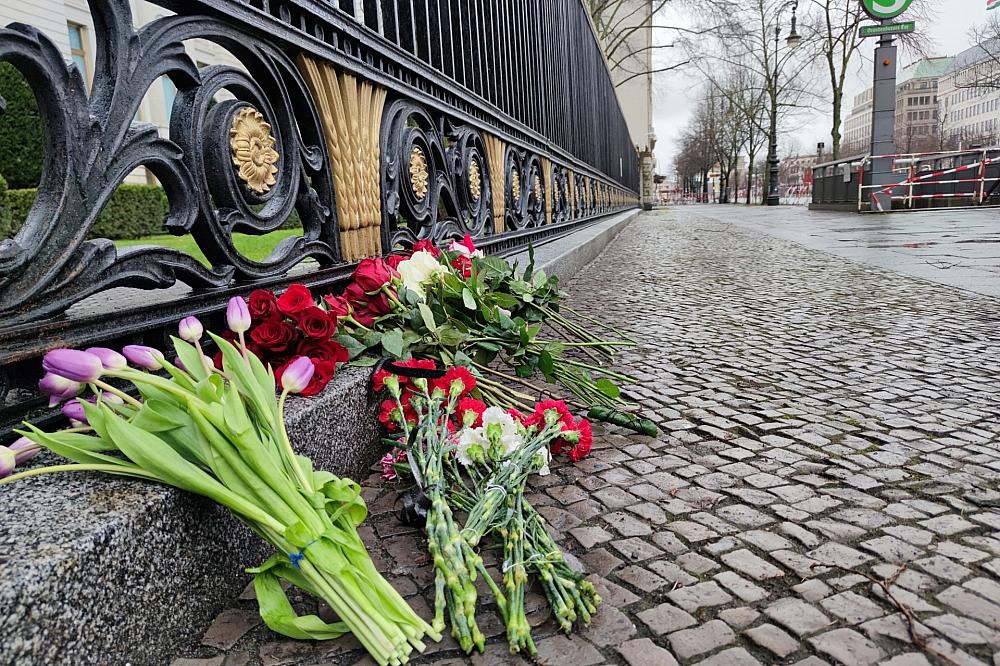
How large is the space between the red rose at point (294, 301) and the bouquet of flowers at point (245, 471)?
51cm

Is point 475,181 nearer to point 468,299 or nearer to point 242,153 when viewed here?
point 468,299

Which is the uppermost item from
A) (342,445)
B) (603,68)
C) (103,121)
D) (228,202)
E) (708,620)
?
(603,68)

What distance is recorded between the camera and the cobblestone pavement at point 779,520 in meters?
1.29

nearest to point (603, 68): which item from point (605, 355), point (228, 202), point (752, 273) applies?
point (752, 273)

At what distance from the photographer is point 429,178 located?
3840 millimetres

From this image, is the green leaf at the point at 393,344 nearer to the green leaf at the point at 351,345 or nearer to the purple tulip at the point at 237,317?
the green leaf at the point at 351,345

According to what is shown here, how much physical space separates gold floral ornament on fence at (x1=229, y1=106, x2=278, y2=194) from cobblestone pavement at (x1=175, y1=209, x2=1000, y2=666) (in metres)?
1.04

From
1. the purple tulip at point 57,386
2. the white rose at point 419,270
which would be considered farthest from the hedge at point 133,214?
the purple tulip at point 57,386

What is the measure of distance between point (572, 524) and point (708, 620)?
18.8 inches

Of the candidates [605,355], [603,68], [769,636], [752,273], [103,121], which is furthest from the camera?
[603,68]

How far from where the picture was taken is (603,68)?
1608 centimetres

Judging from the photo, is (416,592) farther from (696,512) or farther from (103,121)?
(103,121)

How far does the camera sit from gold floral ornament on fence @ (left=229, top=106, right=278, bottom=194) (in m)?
2.14

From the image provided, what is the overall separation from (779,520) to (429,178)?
270cm
